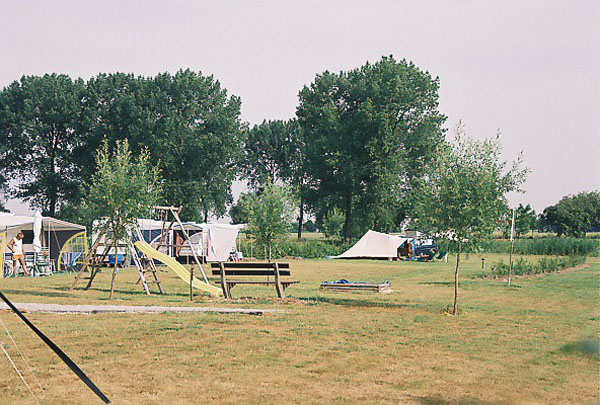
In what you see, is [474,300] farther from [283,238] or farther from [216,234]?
[216,234]

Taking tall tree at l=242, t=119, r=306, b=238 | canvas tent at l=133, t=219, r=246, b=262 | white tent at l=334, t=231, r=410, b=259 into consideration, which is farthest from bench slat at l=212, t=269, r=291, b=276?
tall tree at l=242, t=119, r=306, b=238

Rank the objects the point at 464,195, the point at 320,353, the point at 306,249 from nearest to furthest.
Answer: the point at 320,353, the point at 464,195, the point at 306,249

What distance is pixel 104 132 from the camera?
167ft

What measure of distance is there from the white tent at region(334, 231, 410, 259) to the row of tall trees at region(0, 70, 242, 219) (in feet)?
50.4

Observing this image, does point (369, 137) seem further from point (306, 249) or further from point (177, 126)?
Result: point (177, 126)

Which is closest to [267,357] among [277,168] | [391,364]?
[391,364]

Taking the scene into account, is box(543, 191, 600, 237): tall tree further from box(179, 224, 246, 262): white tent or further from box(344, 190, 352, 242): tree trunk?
box(179, 224, 246, 262): white tent

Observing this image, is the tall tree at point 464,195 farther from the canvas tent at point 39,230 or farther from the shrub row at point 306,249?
the shrub row at point 306,249

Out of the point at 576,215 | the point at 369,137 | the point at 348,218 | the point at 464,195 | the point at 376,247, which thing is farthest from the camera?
the point at 576,215

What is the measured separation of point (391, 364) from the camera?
8.58m

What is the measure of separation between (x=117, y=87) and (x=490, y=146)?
4423cm

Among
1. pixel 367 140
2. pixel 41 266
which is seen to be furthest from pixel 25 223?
pixel 367 140

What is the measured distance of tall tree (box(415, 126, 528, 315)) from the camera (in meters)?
13.9

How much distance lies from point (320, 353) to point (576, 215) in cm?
7874
